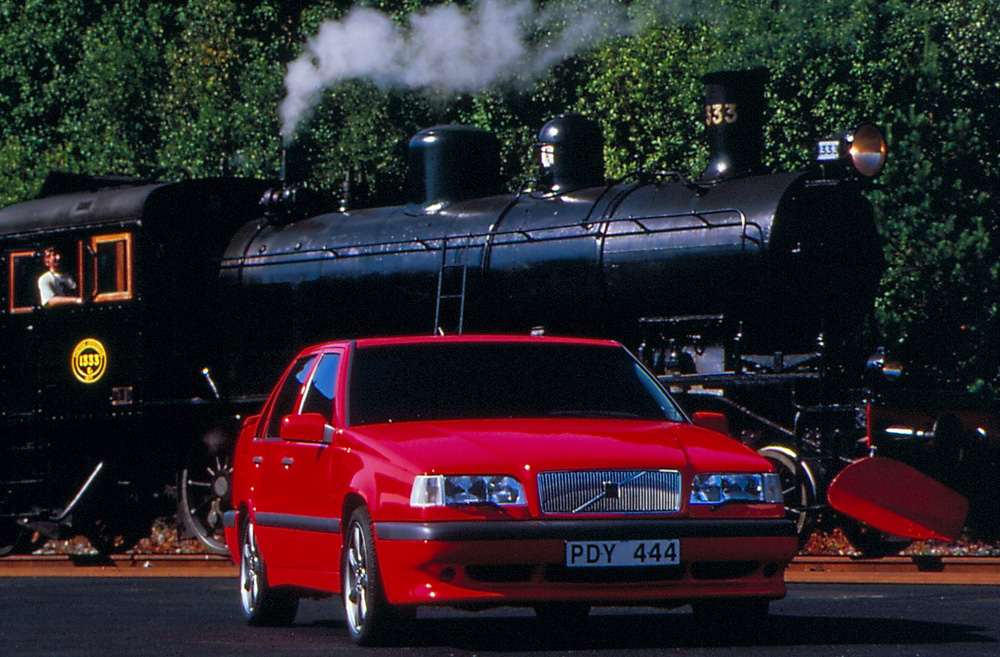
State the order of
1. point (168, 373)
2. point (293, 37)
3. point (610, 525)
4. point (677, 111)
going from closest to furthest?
point (610, 525) < point (168, 373) < point (677, 111) < point (293, 37)

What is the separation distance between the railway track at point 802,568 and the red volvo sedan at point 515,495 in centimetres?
360

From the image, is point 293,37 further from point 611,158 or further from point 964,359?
point 964,359

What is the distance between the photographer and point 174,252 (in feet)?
53.4

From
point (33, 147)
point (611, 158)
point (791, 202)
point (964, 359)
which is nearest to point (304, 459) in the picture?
point (791, 202)

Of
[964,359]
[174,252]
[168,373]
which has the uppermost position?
[174,252]

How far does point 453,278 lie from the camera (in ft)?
→ 46.9

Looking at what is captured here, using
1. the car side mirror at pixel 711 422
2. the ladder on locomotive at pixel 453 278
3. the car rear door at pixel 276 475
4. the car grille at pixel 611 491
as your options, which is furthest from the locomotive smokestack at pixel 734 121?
the car grille at pixel 611 491

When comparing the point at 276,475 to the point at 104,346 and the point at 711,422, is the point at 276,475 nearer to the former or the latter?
the point at 711,422

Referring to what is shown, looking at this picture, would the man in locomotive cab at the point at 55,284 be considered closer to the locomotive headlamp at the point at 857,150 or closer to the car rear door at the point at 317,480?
the locomotive headlamp at the point at 857,150

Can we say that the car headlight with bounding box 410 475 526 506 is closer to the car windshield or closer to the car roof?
the car windshield

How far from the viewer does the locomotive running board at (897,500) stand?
11633 millimetres

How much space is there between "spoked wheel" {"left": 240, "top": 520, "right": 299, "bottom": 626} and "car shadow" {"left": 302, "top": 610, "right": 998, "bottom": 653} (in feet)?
0.72

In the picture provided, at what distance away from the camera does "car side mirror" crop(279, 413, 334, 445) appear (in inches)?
311

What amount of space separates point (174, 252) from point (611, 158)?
21015 mm
